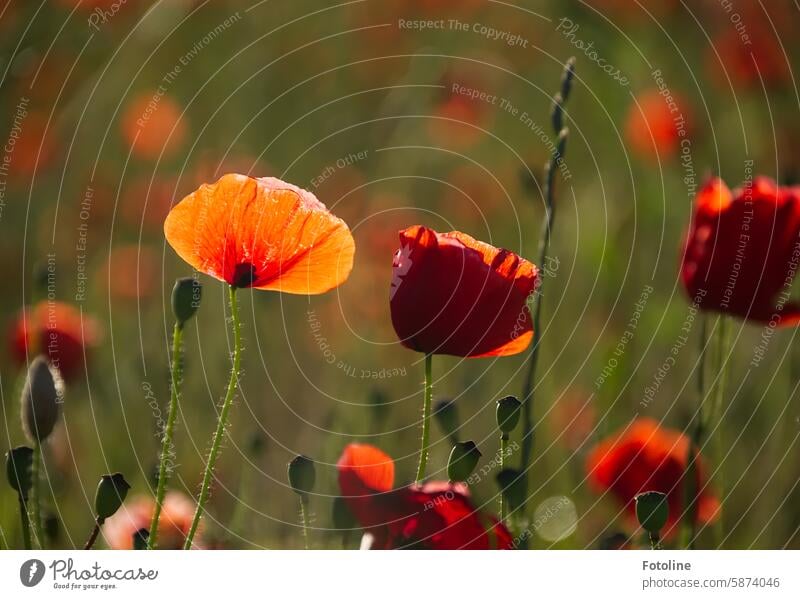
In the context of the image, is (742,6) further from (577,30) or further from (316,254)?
(316,254)

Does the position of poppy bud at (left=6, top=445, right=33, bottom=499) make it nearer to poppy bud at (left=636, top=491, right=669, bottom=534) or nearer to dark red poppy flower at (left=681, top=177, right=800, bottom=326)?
poppy bud at (left=636, top=491, right=669, bottom=534)

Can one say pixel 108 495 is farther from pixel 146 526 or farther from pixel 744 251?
pixel 744 251

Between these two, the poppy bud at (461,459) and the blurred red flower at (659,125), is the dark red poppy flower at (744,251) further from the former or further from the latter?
the blurred red flower at (659,125)

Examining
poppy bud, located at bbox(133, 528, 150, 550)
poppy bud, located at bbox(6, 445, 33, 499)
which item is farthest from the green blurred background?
poppy bud, located at bbox(6, 445, 33, 499)

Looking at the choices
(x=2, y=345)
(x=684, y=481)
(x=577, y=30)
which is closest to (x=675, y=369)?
(x=684, y=481)

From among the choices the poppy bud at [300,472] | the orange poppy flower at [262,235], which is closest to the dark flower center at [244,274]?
the orange poppy flower at [262,235]

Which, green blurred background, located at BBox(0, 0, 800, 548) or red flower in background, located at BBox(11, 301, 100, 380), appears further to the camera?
green blurred background, located at BBox(0, 0, 800, 548)
